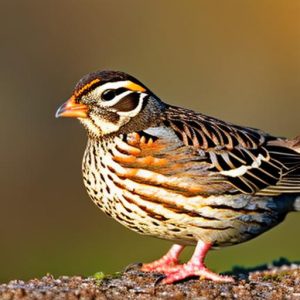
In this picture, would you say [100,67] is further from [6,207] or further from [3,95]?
[6,207]

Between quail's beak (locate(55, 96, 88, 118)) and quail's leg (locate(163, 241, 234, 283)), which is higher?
quail's beak (locate(55, 96, 88, 118))

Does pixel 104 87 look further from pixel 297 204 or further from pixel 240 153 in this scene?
pixel 297 204

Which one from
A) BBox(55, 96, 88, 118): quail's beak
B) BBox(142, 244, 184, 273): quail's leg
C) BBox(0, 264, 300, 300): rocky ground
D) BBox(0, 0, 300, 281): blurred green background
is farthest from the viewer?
BBox(0, 0, 300, 281): blurred green background

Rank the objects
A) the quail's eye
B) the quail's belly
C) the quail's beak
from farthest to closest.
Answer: the quail's eye < the quail's beak < the quail's belly

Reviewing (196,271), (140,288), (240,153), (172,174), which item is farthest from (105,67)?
(140,288)

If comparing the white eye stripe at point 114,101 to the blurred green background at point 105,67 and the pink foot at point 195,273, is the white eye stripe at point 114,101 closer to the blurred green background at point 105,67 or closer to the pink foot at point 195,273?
the pink foot at point 195,273

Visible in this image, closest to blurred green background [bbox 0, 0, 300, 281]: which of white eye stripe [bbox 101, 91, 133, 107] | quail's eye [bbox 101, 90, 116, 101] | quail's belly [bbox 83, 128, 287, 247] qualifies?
quail's belly [bbox 83, 128, 287, 247]

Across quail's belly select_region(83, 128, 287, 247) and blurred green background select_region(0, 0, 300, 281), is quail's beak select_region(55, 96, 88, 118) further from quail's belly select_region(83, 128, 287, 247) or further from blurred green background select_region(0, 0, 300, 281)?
blurred green background select_region(0, 0, 300, 281)
